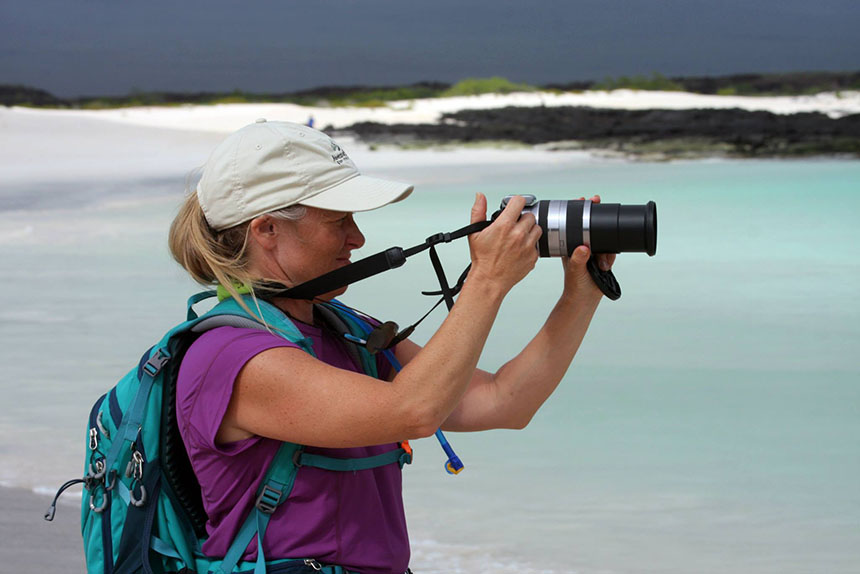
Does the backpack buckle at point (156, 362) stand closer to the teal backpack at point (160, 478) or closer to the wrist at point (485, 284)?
the teal backpack at point (160, 478)

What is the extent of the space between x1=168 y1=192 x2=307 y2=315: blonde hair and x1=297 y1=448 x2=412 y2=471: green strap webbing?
196 mm

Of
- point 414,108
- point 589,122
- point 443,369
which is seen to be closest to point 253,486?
point 443,369

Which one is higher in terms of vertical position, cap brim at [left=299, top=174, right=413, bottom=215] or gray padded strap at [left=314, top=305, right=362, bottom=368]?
cap brim at [left=299, top=174, right=413, bottom=215]

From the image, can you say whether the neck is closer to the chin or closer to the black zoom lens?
the chin

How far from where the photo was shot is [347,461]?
4.57 ft

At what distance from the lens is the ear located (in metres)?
1.39

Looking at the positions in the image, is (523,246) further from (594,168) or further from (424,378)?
(594,168)

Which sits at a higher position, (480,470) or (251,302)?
(251,302)

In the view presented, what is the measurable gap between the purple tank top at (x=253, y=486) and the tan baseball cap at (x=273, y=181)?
0.16 meters

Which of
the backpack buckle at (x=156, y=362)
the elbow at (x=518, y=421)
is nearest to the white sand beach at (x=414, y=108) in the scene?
the elbow at (x=518, y=421)

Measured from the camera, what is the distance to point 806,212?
9.62 meters

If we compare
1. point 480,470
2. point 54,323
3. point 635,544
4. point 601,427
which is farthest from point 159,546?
point 54,323

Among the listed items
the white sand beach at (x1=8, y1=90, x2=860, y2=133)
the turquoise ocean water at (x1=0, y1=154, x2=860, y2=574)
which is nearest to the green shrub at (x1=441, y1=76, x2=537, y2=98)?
the white sand beach at (x1=8, y1=90, x2=860, y2=133)

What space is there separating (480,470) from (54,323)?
8.81 feet
